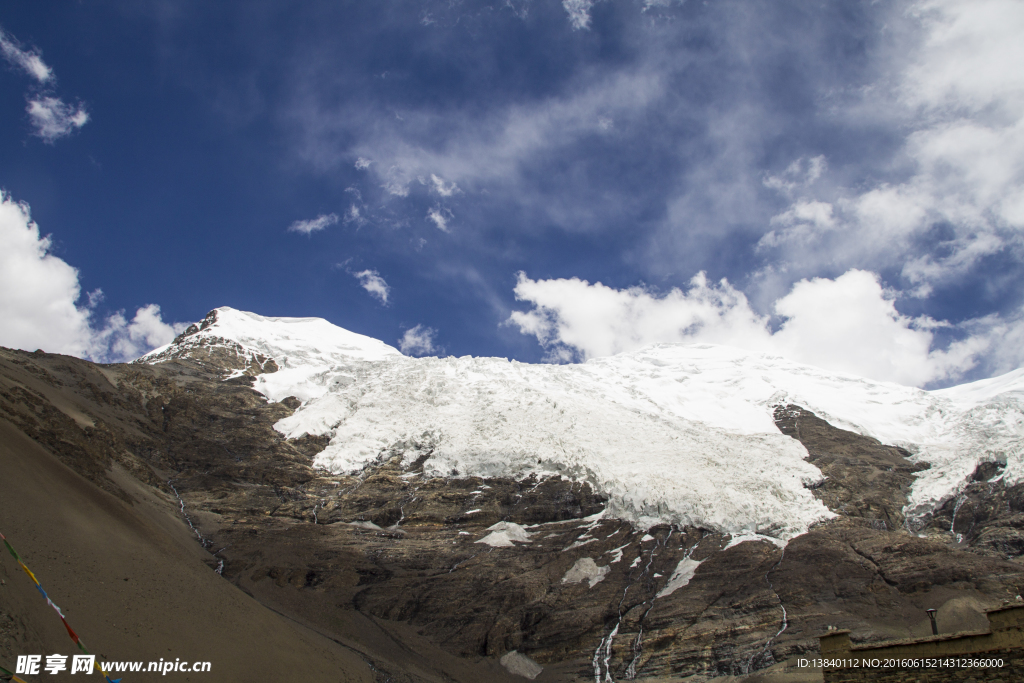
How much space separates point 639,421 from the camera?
217 ft

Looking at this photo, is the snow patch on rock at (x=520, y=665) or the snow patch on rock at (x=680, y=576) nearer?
the snow patch on rock at (x=520, y=665)

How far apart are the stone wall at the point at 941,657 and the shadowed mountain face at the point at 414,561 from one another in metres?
20.7

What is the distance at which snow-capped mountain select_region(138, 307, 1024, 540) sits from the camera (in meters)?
50.7

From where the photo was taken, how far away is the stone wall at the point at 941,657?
42.2 ft

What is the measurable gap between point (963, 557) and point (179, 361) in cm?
8324

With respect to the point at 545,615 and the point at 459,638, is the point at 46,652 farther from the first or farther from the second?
the point at 545,615

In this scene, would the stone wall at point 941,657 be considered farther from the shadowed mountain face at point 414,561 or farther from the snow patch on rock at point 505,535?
the snow patch on rock at point 505,535

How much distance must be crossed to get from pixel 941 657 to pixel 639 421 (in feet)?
172

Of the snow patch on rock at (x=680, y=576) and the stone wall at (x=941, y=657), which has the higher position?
the snow patch on rock at (x=680, y=576)

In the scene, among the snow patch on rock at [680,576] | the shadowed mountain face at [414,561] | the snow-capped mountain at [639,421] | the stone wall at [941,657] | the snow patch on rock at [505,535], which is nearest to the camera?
the stone wall at [941,657]

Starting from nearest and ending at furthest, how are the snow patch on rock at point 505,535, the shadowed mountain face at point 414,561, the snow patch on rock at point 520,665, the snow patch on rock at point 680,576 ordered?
the shadowed mountain face at point 414,561 < the snow patch on rock at point 520,665 < the snow patch on rock at point 680,576 < the snow patch on rock at point 505,535

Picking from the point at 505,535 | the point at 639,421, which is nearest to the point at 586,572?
the point at 505,535

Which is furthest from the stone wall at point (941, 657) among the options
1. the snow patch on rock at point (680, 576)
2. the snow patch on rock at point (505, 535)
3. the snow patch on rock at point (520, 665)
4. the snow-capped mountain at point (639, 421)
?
the snow patch on rock at point (505, 535)

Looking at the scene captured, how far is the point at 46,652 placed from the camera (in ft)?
57.2
